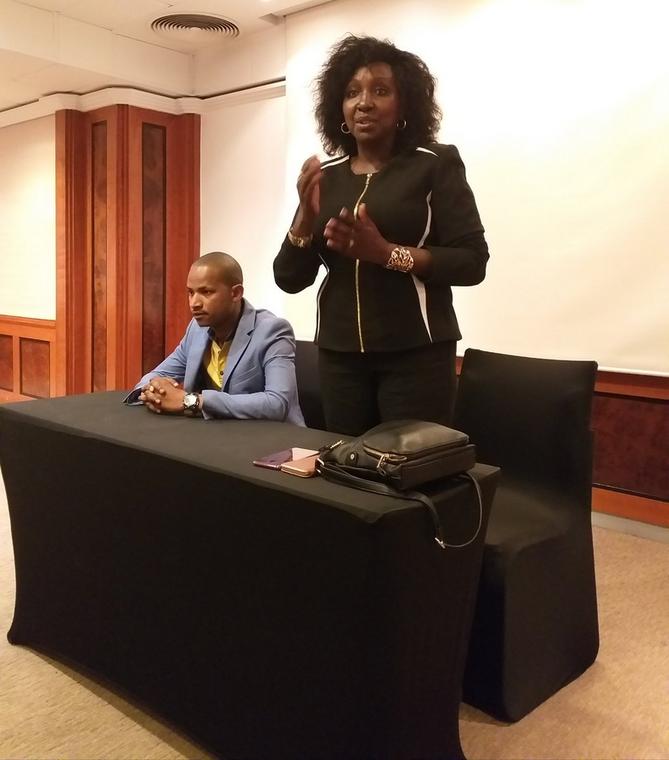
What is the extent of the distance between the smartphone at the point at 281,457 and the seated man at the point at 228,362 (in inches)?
16.5

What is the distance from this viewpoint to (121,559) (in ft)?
5.50

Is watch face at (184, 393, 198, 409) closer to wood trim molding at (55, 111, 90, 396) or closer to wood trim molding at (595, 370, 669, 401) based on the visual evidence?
wood trim molding at (595, 370, 669, 401)

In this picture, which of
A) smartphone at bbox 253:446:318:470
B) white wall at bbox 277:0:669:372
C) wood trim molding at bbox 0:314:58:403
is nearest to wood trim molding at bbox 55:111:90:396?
wood trim molding at bbox 0:314:58:403

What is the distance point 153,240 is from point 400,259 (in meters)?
3.66

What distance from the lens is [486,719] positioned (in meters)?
1.72

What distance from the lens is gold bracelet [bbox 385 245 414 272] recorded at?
1528 millimetres

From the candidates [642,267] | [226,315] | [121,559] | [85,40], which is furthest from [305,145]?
[121,559]

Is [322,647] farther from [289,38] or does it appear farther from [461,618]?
[289,38]

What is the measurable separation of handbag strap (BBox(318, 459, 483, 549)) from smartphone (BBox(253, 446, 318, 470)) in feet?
0.29

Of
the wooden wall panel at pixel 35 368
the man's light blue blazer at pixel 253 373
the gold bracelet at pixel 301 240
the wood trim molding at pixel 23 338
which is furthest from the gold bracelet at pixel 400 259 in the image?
the wooden wall panel at pixel 35 368

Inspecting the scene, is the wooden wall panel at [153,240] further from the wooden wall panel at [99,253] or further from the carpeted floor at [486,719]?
the carpeted floor at [486,719]

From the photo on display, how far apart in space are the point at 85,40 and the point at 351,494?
13.1 feet

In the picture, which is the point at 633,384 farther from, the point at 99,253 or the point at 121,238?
the point at 99,253

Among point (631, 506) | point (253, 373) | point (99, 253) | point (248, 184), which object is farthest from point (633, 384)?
point (99, 253)
